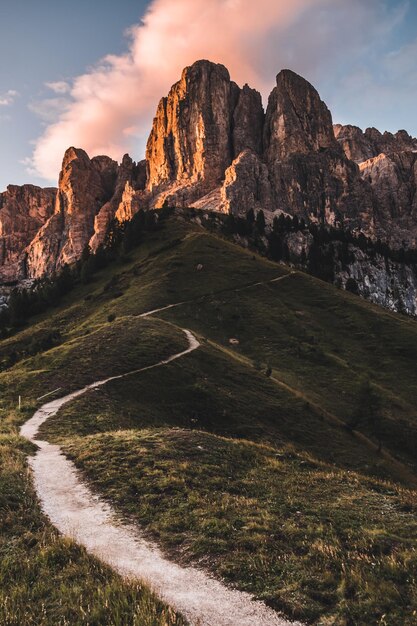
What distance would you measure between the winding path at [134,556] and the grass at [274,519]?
591mm

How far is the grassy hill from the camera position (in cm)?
1254

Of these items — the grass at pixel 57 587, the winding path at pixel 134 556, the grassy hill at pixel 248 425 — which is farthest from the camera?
the grassy hill at pixel 248 425

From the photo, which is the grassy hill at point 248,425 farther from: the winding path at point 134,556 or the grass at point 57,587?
the winding path at point 134,556

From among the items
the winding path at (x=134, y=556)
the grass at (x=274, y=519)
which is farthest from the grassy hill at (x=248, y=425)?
the winding path at (x=134, y=556)

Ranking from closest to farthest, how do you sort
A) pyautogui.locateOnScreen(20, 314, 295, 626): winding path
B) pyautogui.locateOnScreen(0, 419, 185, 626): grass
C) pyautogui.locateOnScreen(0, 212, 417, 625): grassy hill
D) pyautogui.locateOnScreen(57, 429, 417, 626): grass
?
pyautogui.locateOnScreen(0, 419, 185, 626): grass, pyautogui.locateOnScreen(20, 314, 295, 626): winding path, pyautogui.locateOnScreen(57, 429, 417, 626): grass, pyautogui.locateOnScreen(0, 212, 417, 625): grassy hill

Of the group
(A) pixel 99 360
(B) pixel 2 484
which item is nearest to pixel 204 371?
(A) pixel 99 360

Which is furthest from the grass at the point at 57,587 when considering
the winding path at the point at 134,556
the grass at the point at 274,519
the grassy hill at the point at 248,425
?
the grass at the point at 274,519

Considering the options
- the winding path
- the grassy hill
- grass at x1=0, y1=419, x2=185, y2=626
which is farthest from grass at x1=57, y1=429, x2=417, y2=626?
grass at x1=0, y1=419, x2=185, y2=626

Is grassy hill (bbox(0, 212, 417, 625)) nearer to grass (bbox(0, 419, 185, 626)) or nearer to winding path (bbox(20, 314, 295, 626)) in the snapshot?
grass (bbox(0, 419, 185, 626))

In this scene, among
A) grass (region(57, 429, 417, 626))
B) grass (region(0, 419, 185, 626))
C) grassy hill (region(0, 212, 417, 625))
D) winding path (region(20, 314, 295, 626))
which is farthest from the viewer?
grassy hill (region(0, 212, 417, 625))

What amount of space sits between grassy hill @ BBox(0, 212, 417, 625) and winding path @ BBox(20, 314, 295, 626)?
2.22 ft

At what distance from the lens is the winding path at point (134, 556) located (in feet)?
33.3

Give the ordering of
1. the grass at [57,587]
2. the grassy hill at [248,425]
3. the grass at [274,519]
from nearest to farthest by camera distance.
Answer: the grass at [57,587] → the grass at [274,519] → the grassy hill at [248,425]

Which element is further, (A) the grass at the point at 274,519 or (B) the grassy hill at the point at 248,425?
(B) the grassy hill at the point at 248,425
